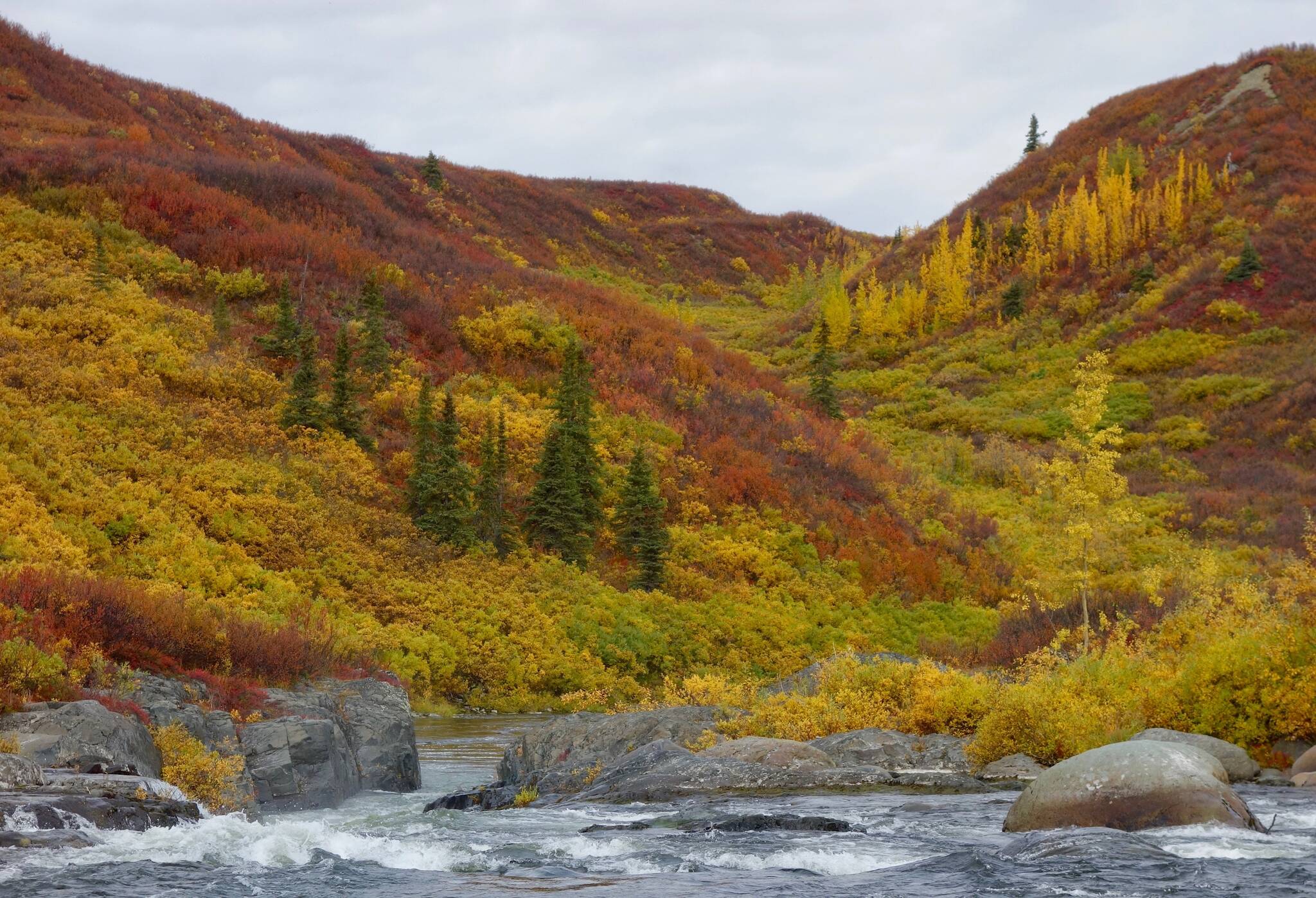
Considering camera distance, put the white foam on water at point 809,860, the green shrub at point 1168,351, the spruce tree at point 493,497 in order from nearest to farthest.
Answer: the white foam on water at point 809,860 → the spruce tree at point 493,497 → the green shrub at point 1168,351

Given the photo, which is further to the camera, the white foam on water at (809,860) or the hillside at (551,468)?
the hillside at (551,468)

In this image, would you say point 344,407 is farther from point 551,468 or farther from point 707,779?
point 707,779

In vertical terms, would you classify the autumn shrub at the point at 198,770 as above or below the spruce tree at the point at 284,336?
below

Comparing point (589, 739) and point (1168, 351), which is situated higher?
point (1168, 351)

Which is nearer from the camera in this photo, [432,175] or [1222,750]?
[1222,750]

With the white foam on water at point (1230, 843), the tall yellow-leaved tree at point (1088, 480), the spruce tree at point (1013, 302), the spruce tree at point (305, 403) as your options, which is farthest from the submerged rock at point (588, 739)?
the spruce tree at point (1013, 302)

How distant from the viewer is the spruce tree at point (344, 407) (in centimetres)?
3100

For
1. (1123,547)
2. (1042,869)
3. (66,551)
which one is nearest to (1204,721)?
(1042,869)

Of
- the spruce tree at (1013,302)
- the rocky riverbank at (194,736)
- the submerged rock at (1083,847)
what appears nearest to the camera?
the submerged rock at (1083,847)

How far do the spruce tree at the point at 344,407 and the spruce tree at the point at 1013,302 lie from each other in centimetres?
5188

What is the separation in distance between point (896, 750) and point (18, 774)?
9801mm

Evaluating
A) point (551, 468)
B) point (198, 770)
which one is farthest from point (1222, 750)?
point (551, 468)

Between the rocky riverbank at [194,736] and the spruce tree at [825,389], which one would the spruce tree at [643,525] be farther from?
the spruce tree at [825,389]

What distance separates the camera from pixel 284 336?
3325cm
